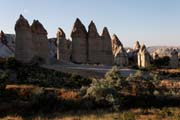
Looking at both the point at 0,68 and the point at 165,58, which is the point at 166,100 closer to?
the point at 0,68

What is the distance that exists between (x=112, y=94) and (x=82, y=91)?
2389mm

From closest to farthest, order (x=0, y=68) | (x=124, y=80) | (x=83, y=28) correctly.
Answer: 1. (x=124, y=80)
2. (x=0, y=68)
3. (x=83, y=28)

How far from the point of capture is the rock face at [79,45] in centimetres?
5228

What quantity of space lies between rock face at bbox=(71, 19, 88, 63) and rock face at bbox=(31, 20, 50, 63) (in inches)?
292

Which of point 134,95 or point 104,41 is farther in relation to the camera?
point 104,41

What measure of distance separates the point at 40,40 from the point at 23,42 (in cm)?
445

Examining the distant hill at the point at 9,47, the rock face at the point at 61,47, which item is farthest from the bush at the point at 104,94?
the distant hill at the point at 9,47

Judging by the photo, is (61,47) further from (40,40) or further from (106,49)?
(40,40)

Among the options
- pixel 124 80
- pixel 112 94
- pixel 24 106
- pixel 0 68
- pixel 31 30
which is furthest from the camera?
pixel 31 30

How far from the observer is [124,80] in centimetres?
2581

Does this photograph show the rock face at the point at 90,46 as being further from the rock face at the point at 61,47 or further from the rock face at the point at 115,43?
the rock face at the point at 115,43

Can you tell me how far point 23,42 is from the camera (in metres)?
41.1

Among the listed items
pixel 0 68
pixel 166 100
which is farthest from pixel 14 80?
pixel 166 100

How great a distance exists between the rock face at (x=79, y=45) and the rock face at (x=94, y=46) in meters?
0.61
